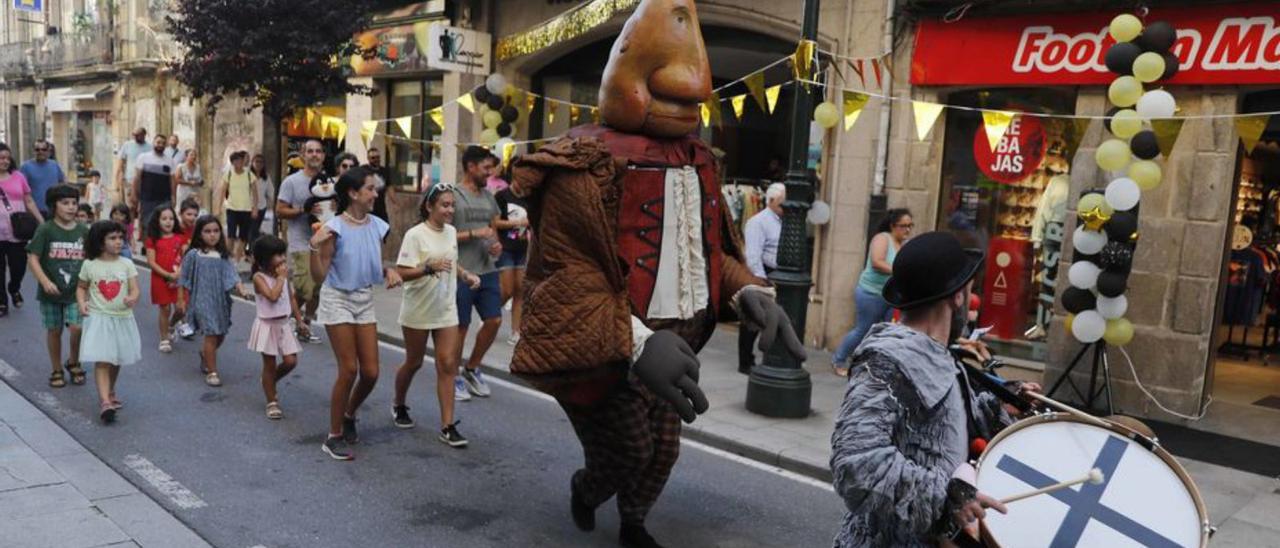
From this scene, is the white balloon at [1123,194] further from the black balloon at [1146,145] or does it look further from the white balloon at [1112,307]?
the white balloon at [1112,307]

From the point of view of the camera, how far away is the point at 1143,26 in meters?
7.75

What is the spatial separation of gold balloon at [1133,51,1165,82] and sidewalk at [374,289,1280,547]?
2779 mm

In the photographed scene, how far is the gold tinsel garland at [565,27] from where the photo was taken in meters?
11.7

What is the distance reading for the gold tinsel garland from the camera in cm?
1166

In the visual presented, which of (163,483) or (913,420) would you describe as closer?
(913,420)

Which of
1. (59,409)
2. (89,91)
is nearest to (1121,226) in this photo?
(59,409)

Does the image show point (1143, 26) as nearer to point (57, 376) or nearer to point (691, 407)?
point (691, 407)

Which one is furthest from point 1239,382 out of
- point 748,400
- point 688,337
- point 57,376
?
point 57,376

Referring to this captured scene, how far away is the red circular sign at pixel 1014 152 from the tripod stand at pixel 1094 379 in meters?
1.93

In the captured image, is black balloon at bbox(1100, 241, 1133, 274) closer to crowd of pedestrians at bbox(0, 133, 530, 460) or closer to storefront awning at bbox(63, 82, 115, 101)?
crowd of pedestrians at bbox(0, 133, 530, 460)

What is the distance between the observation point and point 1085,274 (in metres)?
7.57

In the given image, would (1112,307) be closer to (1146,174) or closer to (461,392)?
(1146,174)

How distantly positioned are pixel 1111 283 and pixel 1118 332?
0.44m

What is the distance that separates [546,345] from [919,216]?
6.58 meters
